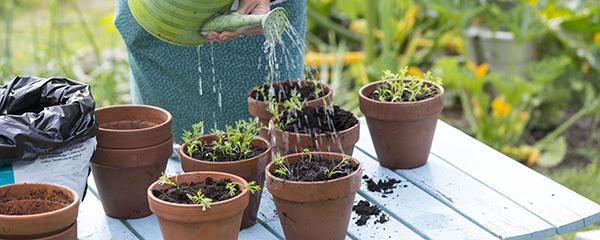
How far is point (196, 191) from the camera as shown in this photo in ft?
6.28

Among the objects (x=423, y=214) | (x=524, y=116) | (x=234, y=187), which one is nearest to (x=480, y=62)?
(x=524, y=116)

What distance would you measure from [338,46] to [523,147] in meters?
1.13

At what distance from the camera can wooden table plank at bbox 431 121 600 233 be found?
7.16ft

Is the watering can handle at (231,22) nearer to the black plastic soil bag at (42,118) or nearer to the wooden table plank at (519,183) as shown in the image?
the black plastic soil bag at (42,118)

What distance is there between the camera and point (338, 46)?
181 inches

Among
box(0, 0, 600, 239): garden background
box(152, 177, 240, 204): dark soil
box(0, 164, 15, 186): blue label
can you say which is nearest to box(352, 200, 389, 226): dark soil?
box(152, 177, 240, 204): dark soil

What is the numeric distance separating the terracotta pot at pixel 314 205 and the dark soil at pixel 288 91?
409 millimetres

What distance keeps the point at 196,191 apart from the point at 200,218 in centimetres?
9

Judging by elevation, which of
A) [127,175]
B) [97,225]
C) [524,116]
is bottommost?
[524,116]

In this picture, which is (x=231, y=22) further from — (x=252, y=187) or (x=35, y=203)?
(x=35, y=203)

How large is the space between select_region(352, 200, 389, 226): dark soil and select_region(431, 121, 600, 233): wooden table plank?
31 centimetres

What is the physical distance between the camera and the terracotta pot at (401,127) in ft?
7.63

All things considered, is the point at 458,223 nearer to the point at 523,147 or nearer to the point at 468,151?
the point at 468,151

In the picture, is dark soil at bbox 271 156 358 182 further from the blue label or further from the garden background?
the garden background
